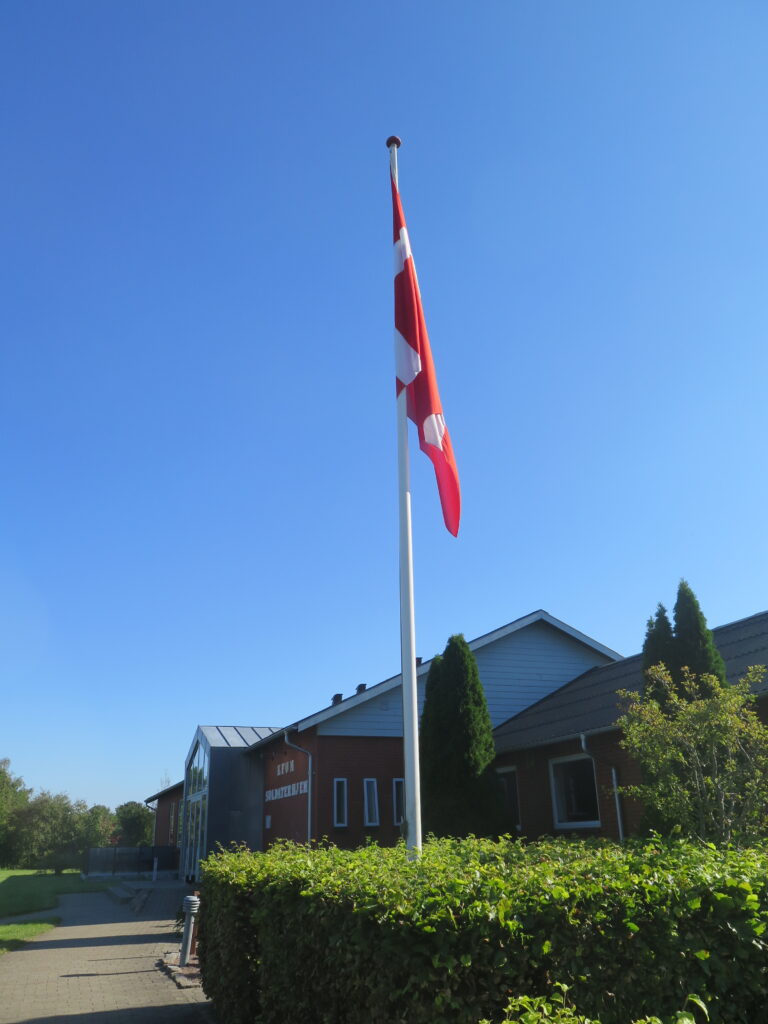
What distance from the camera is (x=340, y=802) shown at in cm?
2131

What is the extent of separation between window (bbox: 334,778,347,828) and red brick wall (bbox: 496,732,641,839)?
419 centimetres

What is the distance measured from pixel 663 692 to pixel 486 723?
5.87 metres

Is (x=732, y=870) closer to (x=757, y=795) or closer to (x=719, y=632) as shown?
(x=757, y=795)

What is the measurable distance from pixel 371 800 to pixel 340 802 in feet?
2.82

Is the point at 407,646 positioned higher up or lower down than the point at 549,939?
higher up

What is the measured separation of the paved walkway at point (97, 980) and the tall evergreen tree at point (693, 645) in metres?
9.02

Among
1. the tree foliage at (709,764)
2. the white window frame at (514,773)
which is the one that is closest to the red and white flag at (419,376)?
the tree foliage at (709,764)

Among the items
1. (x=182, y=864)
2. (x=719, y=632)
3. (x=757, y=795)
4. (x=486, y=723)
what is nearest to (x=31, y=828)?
(x=182, y=864)

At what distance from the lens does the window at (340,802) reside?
21047mm

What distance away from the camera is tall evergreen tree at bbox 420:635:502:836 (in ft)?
56.4

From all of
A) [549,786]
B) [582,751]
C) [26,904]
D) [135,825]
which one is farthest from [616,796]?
[135,825]

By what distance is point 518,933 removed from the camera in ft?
13.3

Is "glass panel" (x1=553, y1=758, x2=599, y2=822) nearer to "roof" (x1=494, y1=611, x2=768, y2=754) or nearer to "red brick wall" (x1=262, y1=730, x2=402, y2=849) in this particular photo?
"roof" (x1=494, y1=611, x2=768, y2=754)

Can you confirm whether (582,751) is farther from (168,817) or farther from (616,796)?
(168,817)
